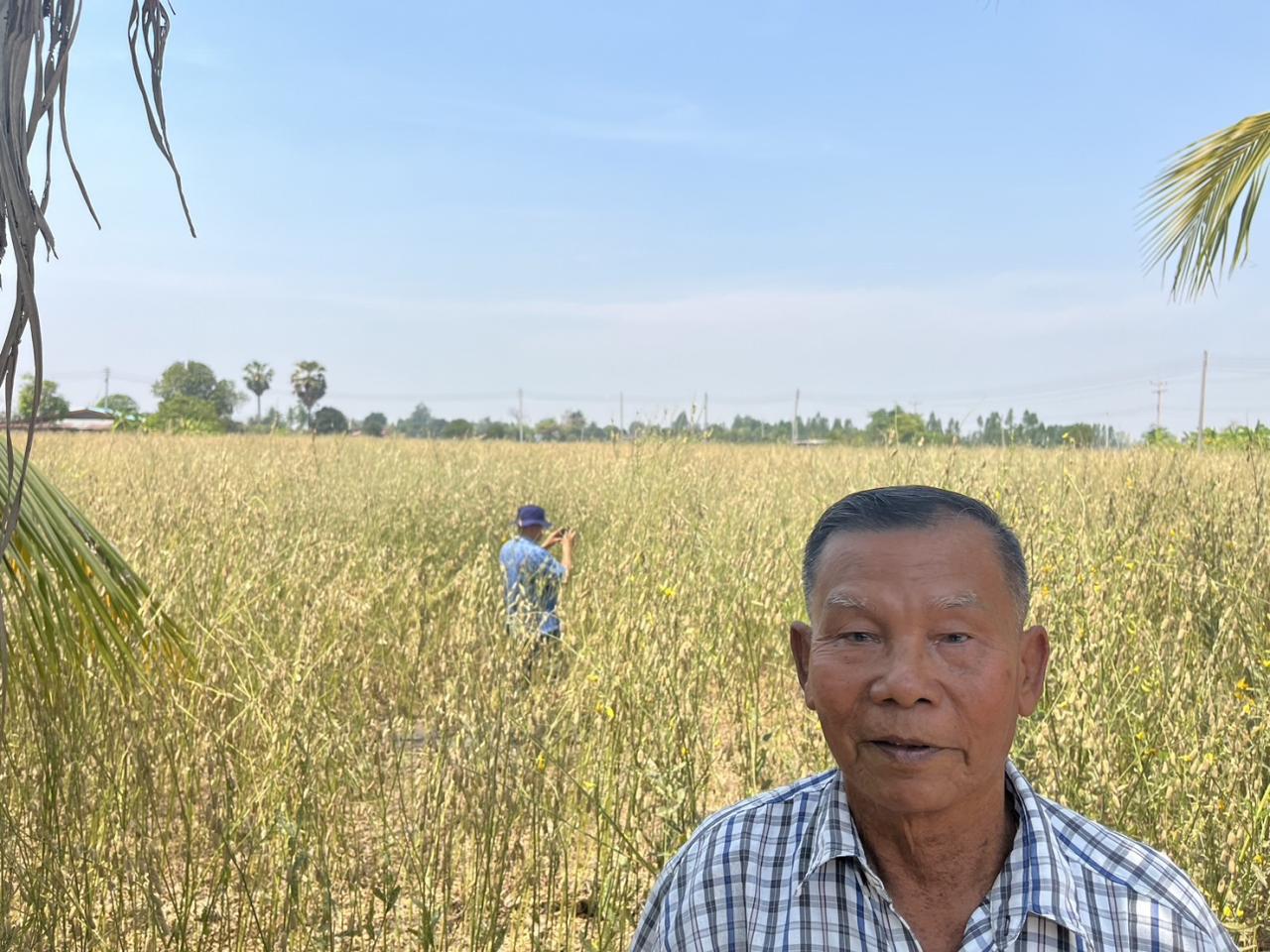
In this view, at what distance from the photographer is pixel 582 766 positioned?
280 centimetres

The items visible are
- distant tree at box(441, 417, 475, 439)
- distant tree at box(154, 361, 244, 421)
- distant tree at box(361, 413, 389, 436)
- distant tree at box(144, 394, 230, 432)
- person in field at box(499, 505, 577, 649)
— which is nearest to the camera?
person in field at box(499, 505, 577, 649)

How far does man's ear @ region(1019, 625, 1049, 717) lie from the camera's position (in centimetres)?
106

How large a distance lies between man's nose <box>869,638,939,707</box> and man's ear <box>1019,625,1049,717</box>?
0.14 metres

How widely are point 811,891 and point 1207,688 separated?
1.95 m

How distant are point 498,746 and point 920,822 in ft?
4.21

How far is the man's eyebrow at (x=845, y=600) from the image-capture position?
3.24ft

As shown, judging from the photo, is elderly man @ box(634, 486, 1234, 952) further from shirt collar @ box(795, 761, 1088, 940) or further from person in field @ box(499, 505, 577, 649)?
person in field @ box(499, 505, 577, 649)

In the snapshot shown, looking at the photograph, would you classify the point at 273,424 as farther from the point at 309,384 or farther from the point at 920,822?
the point at 309,384

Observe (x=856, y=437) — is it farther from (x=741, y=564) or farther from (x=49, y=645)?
(x=49, y=645)

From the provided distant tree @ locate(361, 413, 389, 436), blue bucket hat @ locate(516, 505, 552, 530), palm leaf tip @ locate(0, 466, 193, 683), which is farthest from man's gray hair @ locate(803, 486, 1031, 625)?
distant tree @ locate(361, 413, 389, 436)

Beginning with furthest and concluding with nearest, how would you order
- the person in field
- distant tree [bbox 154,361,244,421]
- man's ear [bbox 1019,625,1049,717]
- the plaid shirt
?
distant tree [bbox 154,361,244,421] < the person in field < man's ear [bbox 1019,625,1049,717] < the plaid shirt

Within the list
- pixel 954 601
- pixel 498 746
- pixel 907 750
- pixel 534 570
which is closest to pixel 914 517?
pixel 954 601

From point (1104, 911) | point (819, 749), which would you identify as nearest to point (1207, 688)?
point (819, 749)

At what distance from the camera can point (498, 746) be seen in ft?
6.97
